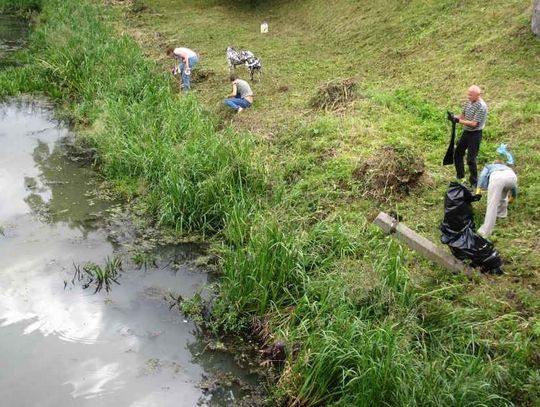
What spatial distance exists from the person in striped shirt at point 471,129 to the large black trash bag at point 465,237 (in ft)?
5.64

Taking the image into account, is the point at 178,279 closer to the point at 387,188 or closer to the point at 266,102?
the point at 387,188

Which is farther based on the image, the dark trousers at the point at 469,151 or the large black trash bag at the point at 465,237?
the dark trousers at the point at 469,151

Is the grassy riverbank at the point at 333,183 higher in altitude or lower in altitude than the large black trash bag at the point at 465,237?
lower

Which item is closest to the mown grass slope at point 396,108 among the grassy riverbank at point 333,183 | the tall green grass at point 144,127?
the grassy riverbank at point 333,183

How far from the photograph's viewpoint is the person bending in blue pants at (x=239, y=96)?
496 inches

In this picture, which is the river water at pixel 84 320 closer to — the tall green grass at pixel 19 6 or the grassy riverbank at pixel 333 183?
the grassy riverbank at pixel 333 183

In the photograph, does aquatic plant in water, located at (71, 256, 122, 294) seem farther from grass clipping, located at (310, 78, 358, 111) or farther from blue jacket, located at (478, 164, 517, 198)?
grass clipping, located at (310, 78, 358, 111)

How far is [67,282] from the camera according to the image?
790 centimetres

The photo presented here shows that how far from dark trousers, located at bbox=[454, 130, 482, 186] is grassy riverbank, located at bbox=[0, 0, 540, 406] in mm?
404

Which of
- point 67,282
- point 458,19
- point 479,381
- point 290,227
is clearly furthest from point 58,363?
point 458,19

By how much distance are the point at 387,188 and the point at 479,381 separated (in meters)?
4.12

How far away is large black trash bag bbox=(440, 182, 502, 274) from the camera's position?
679 cm

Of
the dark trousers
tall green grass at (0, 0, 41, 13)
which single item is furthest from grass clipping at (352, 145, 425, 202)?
tall green grass at (0, 0, 41, 13)

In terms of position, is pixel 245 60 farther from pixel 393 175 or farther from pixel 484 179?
pixel 484 179
